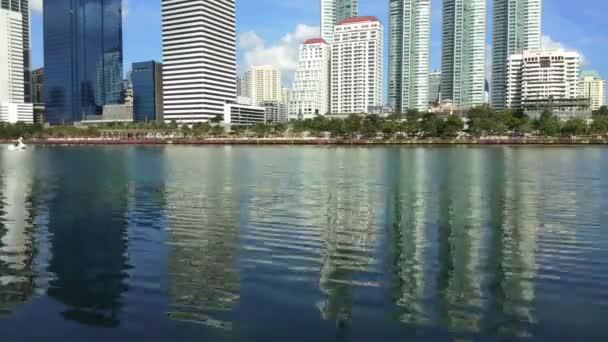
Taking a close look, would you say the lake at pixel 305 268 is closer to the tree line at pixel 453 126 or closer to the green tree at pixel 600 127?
the tree line at pixel 453 126

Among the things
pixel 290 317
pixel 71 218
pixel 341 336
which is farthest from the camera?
pixel 71 218

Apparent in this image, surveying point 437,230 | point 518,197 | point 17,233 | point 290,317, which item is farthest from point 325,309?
point 518,197

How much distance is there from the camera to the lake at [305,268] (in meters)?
11.3

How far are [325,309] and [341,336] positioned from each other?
1.58 metres

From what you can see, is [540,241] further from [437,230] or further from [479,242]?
[437,230]

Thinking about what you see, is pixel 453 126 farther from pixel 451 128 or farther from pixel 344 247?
pixel 344 247

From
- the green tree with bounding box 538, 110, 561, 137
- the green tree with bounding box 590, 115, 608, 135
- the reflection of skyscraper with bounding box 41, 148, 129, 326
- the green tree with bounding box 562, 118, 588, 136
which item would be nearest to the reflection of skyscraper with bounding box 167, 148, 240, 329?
the reflection of skyscraper with bounding box 41, 148, 129, 326

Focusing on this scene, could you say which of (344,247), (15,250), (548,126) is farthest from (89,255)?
(548,126)

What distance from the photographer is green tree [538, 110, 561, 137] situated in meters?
152

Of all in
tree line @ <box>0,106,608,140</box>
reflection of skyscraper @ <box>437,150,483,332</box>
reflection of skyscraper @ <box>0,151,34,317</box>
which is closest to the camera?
reflection of skyscraper @ <box>437,150,483,332</box>

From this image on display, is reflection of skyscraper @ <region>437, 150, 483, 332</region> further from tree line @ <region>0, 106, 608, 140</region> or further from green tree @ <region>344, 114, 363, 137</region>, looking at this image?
green tree @ <region>344, 114, 363, 137</region>

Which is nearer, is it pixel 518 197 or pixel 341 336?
pixel 341 336

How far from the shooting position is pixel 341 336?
423 inches

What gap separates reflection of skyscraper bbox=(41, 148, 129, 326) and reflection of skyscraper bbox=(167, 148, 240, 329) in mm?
1548
